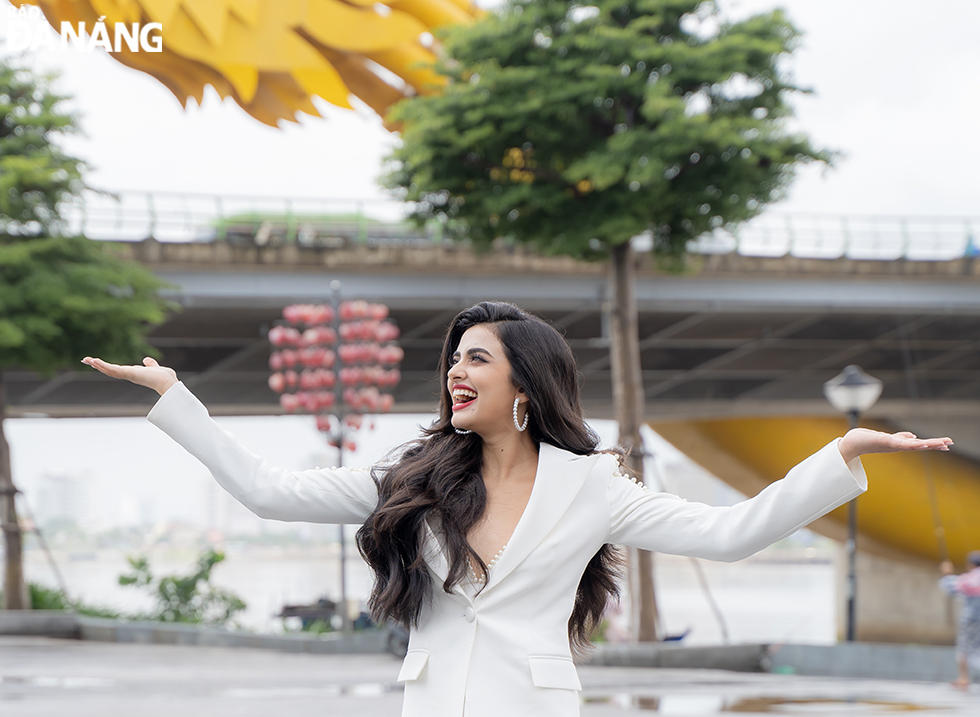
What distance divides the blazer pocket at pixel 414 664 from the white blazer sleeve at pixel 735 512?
537 mm

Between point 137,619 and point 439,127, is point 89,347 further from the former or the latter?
point 439,127

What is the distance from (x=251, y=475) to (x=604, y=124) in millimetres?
13201

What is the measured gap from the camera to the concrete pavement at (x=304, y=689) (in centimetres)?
868

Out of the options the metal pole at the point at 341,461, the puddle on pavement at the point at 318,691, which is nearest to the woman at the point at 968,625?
the puddle on pavement at the point at 318,691

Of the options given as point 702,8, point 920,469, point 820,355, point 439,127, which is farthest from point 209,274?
point 920,469

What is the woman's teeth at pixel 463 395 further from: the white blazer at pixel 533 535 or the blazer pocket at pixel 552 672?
the blazer pocket at pixel 552 672

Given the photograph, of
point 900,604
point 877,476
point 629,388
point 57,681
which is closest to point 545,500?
point 57,681

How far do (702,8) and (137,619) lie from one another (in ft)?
41.5

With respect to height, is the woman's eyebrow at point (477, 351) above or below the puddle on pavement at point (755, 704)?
above

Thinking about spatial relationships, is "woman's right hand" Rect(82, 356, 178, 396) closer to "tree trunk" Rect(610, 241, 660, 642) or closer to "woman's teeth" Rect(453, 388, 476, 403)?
"woman's teeth" Rect(453, 388, 476, 403)

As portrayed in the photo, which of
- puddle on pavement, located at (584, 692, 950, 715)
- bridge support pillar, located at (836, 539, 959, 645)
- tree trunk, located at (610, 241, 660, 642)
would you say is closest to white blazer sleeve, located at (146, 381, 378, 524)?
puddle on pavement, located at (584, 692, 950, 715)

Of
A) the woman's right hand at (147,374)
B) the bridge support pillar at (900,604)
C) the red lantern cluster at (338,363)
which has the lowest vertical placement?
the bridge support pillar at (900,604)

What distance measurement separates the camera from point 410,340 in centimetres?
2588

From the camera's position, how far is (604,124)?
15094 millimetres
